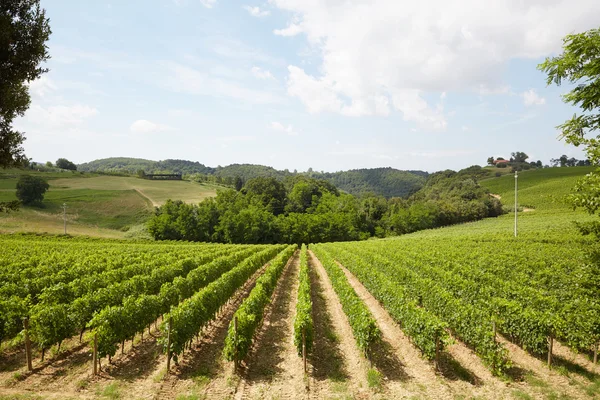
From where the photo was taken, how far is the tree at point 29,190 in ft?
249

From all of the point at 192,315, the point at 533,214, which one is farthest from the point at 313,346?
the point at 533,214

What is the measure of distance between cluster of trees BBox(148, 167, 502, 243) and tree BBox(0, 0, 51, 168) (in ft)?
209

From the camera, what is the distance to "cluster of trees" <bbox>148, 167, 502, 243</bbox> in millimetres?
73312

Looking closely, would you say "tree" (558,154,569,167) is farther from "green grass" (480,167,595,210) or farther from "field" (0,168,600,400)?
"field" (0,168,600,400)

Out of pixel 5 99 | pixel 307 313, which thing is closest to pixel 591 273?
pixel 307 313

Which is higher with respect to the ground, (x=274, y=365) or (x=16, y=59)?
(x=16, y=59)

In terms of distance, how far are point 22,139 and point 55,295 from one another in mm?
9438

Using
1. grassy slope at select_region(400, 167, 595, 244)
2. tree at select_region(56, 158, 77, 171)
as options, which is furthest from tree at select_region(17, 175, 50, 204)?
grassy slope at select_region(400, 167, 595, 244)

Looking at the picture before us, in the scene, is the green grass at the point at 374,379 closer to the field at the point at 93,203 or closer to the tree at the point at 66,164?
the field at the point at 93,203

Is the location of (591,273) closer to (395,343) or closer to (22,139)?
(395,343)

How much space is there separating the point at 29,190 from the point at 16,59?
89.4 m

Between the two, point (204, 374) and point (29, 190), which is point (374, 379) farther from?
point (29, 190)

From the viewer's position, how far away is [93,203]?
8381cm

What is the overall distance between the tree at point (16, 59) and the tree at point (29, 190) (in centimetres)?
8770
